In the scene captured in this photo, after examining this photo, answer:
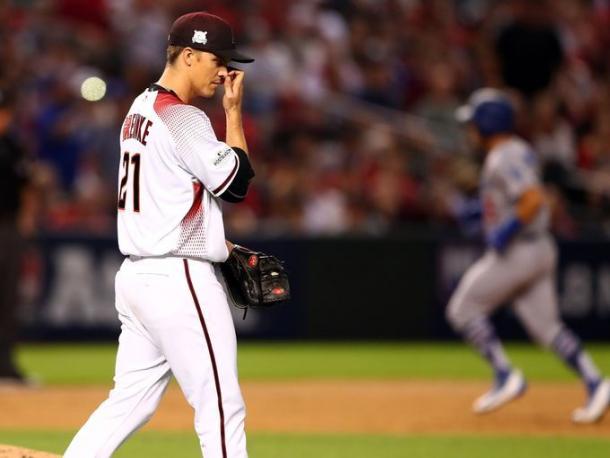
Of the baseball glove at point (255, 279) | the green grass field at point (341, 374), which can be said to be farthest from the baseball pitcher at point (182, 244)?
the green grass field at point (341, 374)

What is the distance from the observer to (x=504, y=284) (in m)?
9.90

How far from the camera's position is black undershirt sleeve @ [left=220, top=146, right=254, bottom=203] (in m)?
5.37

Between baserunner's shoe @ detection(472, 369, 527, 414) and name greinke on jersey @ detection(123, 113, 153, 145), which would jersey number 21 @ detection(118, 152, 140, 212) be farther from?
baserunner's shoe @ detection(472, 369, 527, 414)

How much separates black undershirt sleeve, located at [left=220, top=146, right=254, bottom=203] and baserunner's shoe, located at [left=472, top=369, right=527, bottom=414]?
5.00 m

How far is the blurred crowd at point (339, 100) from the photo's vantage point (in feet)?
51.1

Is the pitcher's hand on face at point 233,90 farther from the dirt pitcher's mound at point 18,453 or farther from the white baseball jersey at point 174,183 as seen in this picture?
the dirt pitcher's mound at point 18,453

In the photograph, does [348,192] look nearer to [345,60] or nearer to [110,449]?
[345,60]

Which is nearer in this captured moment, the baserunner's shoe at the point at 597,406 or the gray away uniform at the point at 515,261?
the baserunner's shoe at the point at 597,406

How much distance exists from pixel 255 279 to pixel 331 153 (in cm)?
1118

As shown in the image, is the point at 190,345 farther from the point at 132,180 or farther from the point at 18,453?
the point at 18,453

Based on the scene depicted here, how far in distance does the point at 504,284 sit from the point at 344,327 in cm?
572

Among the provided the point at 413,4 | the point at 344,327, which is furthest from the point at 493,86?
the point at 344,327

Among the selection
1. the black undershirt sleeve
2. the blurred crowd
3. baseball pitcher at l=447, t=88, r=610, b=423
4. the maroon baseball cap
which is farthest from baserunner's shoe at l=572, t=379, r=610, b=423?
the blurred crowd

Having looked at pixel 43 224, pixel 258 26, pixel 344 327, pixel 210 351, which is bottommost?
pixel 344 327
